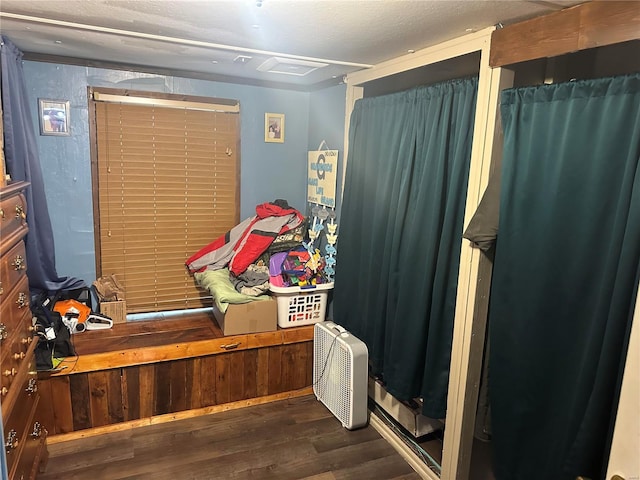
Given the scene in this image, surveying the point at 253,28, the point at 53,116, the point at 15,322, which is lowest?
the point at 15,322

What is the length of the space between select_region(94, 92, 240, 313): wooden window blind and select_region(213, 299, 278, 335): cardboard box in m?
0.65

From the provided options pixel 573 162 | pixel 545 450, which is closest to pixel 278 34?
pixel 573 162

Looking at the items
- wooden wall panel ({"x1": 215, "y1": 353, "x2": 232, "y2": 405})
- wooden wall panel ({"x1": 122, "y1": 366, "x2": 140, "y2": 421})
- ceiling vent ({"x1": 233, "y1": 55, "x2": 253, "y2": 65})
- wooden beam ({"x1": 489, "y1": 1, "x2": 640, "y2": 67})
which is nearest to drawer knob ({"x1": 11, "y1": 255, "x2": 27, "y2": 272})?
wooden wall panel ({"x1": 122, "y1": 366, "x2": 140, "y2": 421})

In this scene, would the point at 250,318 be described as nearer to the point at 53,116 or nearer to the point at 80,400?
the point at 80,400

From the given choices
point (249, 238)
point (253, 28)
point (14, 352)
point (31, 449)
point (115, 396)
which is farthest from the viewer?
point (249, 238)

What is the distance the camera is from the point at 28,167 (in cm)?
264

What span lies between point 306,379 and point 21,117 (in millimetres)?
2370

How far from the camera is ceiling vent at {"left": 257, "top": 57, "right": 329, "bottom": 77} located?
8.32 feet

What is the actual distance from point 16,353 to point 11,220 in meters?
0.57

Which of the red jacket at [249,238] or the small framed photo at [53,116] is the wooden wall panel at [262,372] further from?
the small framed photo at [53,116]

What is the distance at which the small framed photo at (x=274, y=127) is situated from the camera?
359cm

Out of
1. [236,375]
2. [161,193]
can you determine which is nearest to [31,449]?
[236,375]

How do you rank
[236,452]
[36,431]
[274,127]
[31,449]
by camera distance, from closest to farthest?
[31,449]
[36,431]
[236,452]
[274,127]

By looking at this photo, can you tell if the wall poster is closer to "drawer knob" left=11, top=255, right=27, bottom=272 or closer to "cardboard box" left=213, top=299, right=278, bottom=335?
"cardboard box" left=213, top=299, right=278, bottom=335
